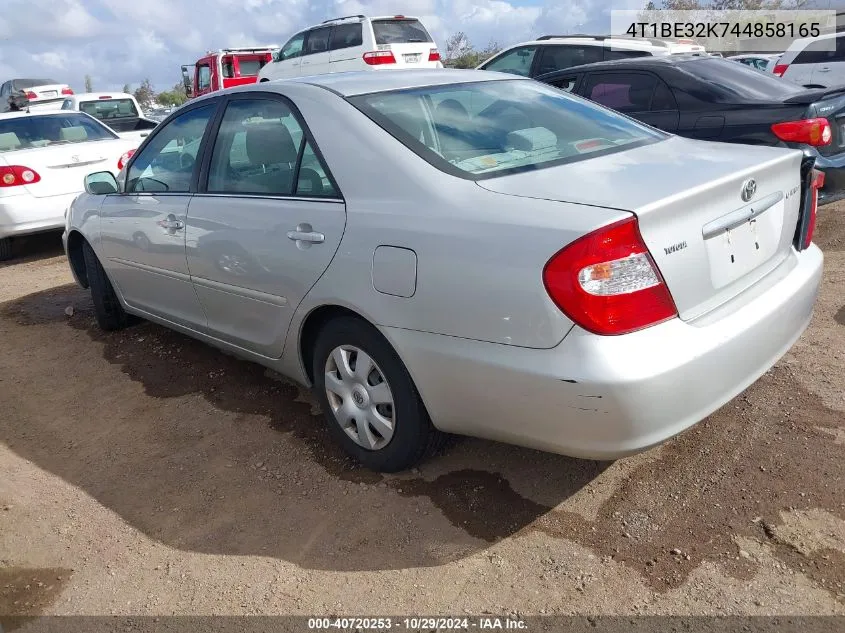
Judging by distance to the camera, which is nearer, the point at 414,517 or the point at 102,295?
the point at 414,517

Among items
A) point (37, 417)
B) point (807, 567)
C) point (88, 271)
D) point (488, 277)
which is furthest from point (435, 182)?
point (88, 271)

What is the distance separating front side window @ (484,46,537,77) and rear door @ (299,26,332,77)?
609cm

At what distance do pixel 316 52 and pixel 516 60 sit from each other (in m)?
6.85

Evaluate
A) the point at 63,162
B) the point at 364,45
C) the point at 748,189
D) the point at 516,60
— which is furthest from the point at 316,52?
the point at 748,189

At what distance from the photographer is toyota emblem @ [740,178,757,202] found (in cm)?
257

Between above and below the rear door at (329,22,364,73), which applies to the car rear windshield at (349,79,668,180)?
below

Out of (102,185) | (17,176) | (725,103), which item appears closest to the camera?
(102,185)

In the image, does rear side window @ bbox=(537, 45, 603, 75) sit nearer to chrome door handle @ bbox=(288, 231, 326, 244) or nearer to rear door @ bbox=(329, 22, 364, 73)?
rear door @ bbox=(329, 22, 364, 73)

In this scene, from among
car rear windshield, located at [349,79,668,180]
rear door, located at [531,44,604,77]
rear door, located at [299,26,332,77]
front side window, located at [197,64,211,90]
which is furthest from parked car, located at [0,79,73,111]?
car rear windshield, located at [349,79,668,180]

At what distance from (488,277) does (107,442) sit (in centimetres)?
227

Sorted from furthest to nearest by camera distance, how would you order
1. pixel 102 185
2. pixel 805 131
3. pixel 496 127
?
1. pixel 805 131
2. pixel 102 185
3. pixel 496 127

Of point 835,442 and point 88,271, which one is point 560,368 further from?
point 88,271

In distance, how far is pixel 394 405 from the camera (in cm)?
284

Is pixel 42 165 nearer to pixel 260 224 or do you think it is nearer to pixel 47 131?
pixel 47 131
